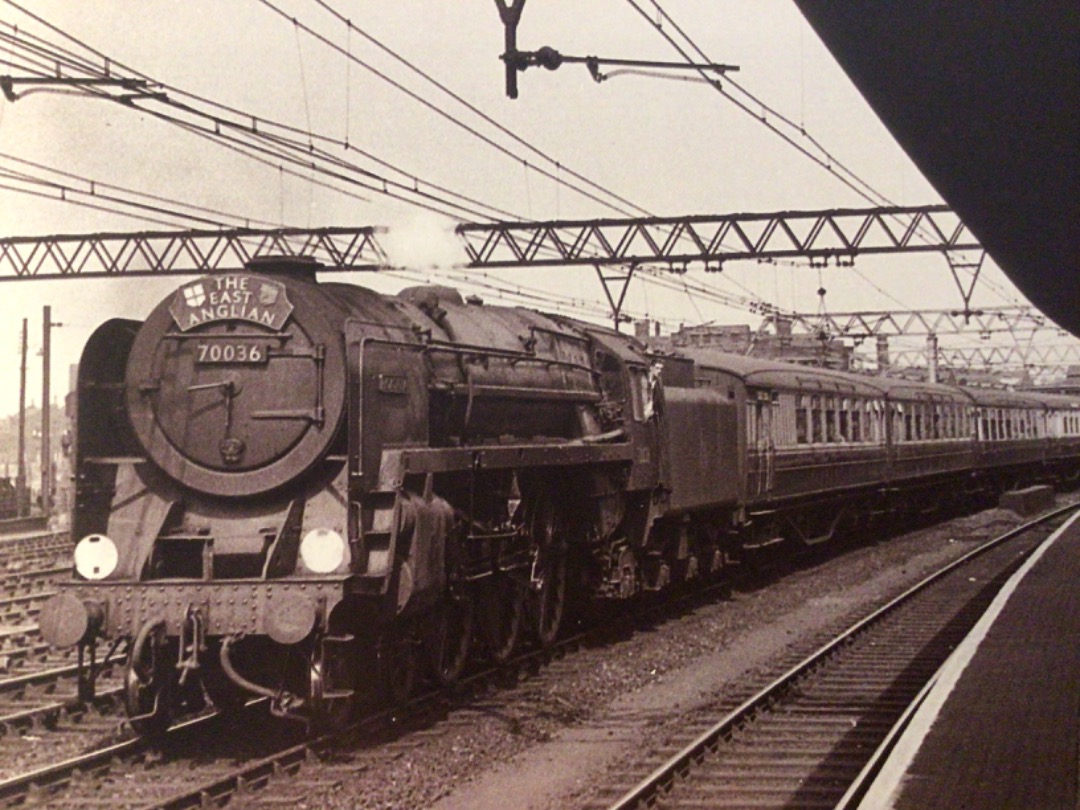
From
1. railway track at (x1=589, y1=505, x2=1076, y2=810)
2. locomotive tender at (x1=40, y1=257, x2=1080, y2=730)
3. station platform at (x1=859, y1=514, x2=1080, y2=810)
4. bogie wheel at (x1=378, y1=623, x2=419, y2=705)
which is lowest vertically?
railway track at (x1=589, y1=505, x2=1076, y2=810)

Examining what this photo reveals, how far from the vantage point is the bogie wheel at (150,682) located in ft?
26.6

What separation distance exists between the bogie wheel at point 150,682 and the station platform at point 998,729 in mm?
4549

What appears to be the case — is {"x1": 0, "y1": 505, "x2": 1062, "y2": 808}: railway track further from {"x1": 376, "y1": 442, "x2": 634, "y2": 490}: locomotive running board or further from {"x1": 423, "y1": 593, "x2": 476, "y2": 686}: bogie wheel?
{"x1": 376, "y1": 442, "x2": 634, "y2": 490}: locomotive running board

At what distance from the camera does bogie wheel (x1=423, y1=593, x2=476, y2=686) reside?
31.6 ft

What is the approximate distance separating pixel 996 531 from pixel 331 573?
22255 mm

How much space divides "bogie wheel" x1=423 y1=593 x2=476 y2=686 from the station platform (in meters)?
3.51

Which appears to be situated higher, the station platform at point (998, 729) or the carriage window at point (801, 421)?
the carriage window at point (801, 421)

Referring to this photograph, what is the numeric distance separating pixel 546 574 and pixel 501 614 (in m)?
0.89

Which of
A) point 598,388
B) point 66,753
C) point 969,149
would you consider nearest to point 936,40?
point 969,149

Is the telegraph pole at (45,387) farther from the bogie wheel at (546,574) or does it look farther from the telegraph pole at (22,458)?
the bogie wheel at (546,574)

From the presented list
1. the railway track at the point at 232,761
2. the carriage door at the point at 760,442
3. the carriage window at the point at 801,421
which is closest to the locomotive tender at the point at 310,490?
the railway track at the point at 232,761

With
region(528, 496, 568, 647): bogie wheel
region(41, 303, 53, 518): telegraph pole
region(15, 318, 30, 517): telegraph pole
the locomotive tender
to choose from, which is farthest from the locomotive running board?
region(15, 318, 30, 517): telegraph pole

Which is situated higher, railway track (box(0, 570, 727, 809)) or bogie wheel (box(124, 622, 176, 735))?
bogie wheel (box(124, 622, 176, 735))

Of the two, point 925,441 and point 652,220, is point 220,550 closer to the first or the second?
point 652,220
